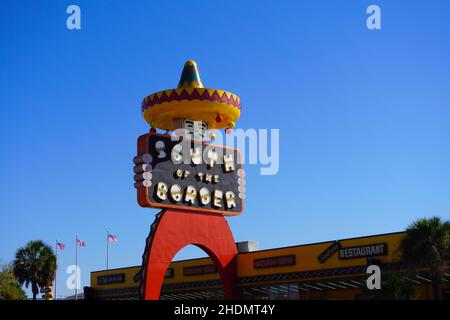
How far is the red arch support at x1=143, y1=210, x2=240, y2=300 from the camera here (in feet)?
111

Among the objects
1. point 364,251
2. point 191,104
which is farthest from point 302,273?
point 191,104

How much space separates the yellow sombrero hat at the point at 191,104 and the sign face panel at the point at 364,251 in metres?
9.23

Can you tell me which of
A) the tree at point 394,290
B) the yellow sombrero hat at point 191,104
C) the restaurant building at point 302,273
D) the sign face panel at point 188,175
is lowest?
the tree at point 394,290

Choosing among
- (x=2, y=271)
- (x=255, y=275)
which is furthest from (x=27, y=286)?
(x=255, y=275)

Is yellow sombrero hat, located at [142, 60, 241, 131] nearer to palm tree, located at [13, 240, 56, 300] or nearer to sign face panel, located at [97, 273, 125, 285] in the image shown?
sign face panel, located at [97, 273, 125, 285]

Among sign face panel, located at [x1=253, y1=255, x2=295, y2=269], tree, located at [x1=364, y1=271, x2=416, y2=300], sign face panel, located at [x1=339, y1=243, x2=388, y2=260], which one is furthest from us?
sign face panel, located at [x1=253, y1=255, x2=295, y2=269]

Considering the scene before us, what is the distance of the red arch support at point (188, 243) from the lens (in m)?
33.9

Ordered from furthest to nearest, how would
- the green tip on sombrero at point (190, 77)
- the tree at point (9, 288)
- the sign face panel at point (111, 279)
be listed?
the tree at point (9, 288) < the sign face panel at point (111, 279) < the green tip on sombrero at point (190, 77)

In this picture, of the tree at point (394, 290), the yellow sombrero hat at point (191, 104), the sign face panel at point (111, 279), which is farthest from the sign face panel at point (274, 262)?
the sign face panel at point (111, 279)

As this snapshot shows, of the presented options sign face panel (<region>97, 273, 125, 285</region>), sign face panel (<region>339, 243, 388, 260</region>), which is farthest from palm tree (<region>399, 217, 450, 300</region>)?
sign face panel (<region>97, 273, 125, 285</region>)

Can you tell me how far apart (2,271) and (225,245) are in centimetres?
3413

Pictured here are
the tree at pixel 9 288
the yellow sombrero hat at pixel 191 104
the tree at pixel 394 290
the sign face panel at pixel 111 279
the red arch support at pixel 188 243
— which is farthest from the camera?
A: the tree at pixel 9 288

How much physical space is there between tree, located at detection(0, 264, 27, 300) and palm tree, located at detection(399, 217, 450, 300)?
40585 millimetres

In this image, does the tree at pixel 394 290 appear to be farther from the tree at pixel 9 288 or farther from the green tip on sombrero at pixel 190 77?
the tree at pixel 9 288
